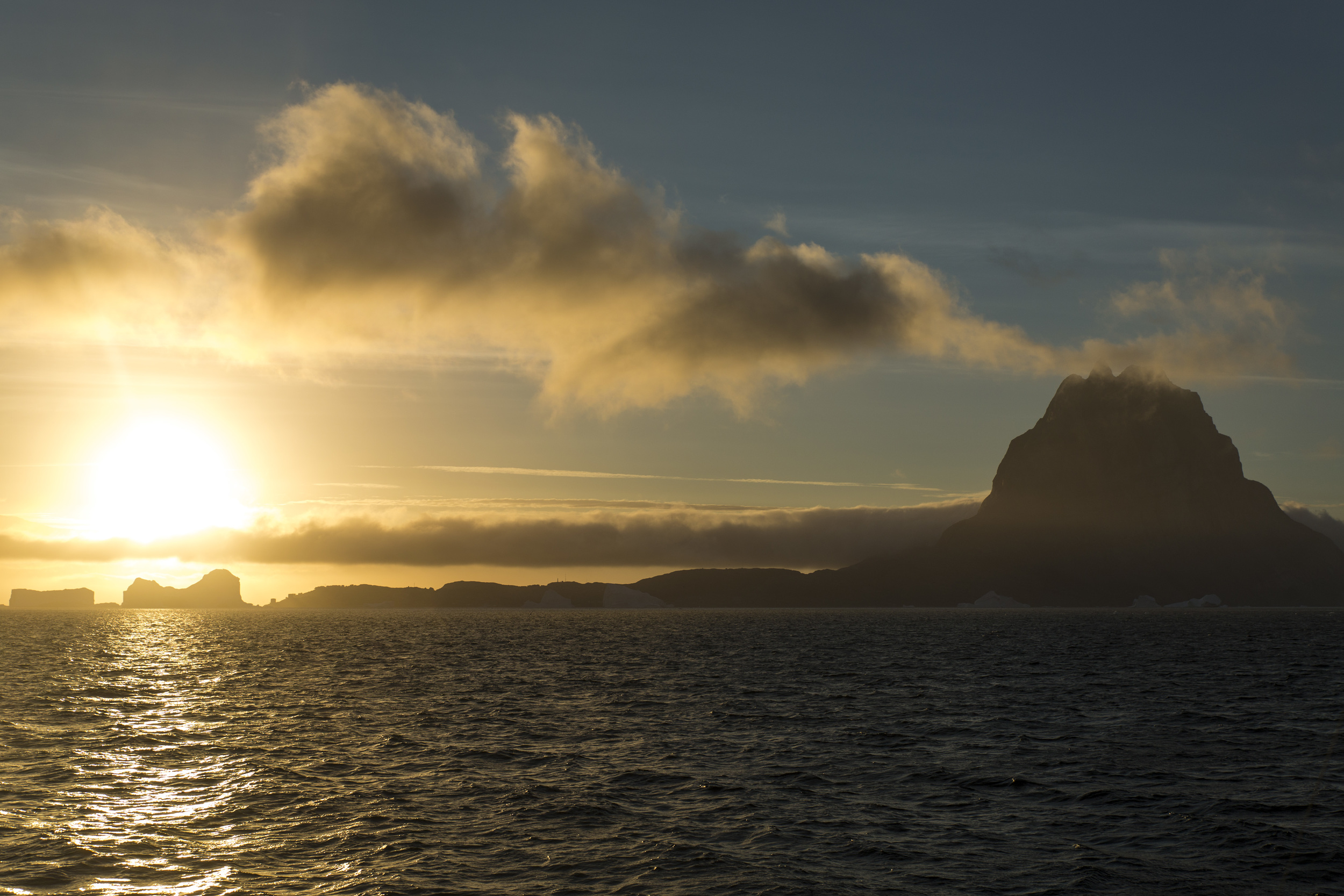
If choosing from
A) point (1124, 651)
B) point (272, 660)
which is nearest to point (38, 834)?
point (272, 660)

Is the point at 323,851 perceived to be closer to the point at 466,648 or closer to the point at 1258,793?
the point at 1258,793

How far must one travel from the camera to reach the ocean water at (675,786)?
26641mm

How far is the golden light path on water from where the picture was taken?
26938 mm

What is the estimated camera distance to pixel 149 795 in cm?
3575

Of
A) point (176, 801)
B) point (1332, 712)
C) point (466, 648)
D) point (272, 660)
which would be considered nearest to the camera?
point (176, 801)

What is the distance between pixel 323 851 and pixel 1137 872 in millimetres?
22229

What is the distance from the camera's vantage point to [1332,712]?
57.1 meters

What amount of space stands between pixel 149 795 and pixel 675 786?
1876 centimetres

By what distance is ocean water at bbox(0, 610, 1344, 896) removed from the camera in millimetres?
26641

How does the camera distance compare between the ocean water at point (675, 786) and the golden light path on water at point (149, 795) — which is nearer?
the ocean water at point (675, 786)

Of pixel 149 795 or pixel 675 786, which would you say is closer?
pixel 149 795

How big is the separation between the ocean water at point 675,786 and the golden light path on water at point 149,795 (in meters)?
0.16

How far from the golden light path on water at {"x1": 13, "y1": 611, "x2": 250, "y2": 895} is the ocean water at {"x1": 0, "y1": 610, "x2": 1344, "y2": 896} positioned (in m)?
0.16

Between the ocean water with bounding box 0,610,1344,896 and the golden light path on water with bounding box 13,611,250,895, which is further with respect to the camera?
the golden light path on water with bounding box 13,611,250,895
